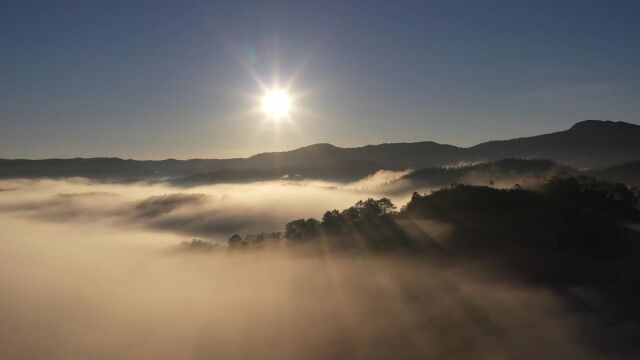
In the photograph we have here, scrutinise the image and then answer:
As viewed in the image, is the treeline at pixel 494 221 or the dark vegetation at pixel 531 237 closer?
the dark vegetation at pixel 531 237

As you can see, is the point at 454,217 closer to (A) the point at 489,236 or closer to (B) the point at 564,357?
(A) the point at 489,236

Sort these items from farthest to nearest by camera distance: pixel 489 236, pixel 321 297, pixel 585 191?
pixel 585 191 < pixel 489 236 < pixel 321 297

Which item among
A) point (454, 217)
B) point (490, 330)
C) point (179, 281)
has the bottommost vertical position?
point (179, 281)

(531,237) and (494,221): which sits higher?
(494,221)

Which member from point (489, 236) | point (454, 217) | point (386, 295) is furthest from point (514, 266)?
point (454, 217)

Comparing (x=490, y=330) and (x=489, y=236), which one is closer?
(x=490, y=330)

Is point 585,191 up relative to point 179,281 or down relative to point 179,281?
up

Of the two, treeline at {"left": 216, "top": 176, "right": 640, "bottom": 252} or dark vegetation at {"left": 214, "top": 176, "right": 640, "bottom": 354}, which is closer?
dark vegetation at {"left": 214, "top": 176, "right": 640, "bottom": 354}

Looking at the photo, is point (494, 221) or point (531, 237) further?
point (494, 221)
